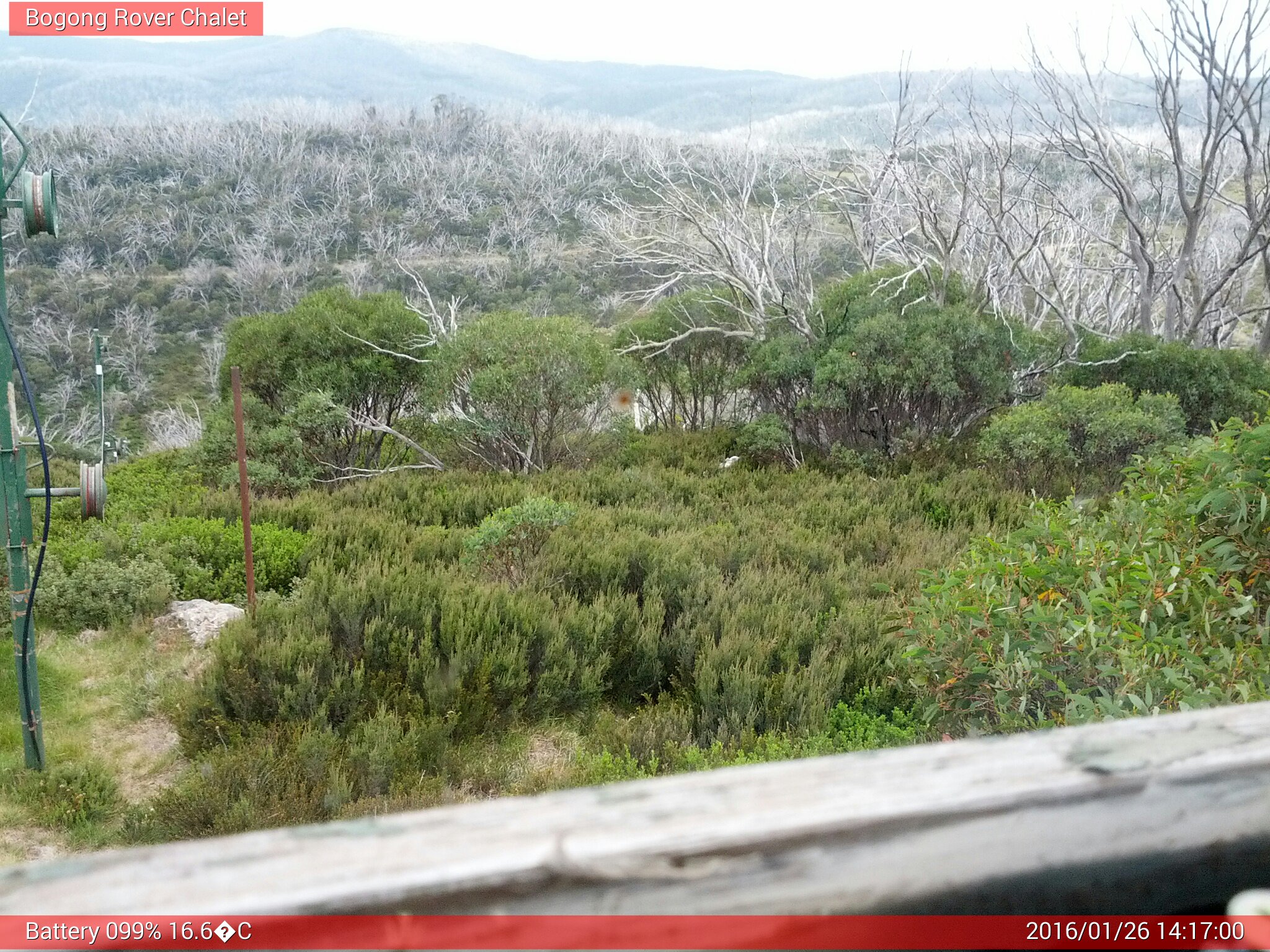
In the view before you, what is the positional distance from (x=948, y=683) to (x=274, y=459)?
8.60 m

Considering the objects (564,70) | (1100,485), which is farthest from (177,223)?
(564,70)

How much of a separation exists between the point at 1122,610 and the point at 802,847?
255 centimetres

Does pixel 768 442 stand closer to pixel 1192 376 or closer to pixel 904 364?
pixel 904 364

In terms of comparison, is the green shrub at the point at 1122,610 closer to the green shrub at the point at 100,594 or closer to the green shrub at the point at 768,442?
the green shrub at the point at 100,594

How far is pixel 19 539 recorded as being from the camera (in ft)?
12.5

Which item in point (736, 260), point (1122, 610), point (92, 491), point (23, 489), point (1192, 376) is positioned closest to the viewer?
point (1122, 610)

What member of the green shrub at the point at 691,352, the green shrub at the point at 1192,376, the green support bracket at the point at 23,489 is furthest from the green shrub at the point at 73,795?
the green shrub at the point at 1192,376

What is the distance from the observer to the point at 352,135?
48750mm

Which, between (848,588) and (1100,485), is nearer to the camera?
(848,588)

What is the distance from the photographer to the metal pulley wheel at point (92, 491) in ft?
12.8

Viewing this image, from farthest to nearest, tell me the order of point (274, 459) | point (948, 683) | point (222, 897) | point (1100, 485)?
point (274, 459) < point (1100, 485) < point (948, 683) < point (222, 897)

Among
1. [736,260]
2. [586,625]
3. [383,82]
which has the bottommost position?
[586,625]

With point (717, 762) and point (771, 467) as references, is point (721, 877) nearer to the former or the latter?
point (717, 762)

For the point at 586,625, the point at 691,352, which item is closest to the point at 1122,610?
the point at 586,625
